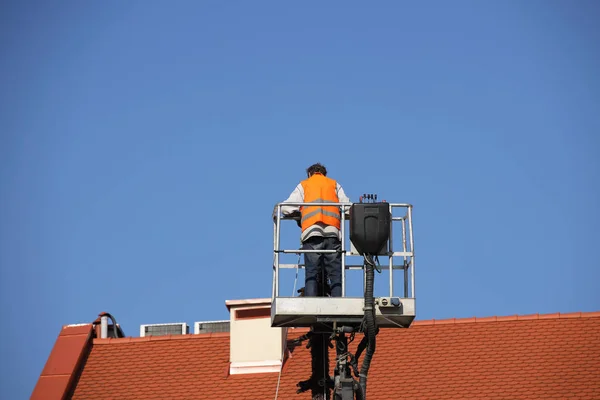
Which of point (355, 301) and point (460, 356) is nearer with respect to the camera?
point (355, 301)

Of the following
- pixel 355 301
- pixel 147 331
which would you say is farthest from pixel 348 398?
pixel 147 331

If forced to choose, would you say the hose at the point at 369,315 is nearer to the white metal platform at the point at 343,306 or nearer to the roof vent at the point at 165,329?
the white metal platform at the point at 343,306

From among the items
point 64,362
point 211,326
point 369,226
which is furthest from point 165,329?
point 369,226

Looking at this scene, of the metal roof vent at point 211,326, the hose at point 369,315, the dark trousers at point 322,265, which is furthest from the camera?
the metal roof vent at point 211,326

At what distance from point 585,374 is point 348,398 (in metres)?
8.96

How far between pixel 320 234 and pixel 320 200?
1.55 feet

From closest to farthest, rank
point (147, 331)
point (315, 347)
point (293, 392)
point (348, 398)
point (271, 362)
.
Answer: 1. point (348, 398)
2. point (315, 347)
3. point (293, 392)
4. point (271, 362)
5. point (147, 331)

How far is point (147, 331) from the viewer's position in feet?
89.1

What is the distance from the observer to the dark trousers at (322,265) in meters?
15.8

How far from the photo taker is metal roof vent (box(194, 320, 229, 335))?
26.7 metres

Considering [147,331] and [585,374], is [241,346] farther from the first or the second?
[585,374]

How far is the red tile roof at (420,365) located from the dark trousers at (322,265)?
6946 millimetres

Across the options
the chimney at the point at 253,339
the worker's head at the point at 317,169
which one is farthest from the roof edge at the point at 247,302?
the worker's head at the point at 317,169

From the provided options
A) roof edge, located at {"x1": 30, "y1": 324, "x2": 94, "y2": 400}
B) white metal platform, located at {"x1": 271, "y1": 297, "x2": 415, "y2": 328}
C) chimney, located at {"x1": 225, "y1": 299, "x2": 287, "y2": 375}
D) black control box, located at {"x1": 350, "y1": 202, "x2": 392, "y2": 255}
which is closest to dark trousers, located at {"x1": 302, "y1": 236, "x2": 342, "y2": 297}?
white metal platform, located at {"x1": 271, "y1": 297, "x2": 415, "y2": 328}
